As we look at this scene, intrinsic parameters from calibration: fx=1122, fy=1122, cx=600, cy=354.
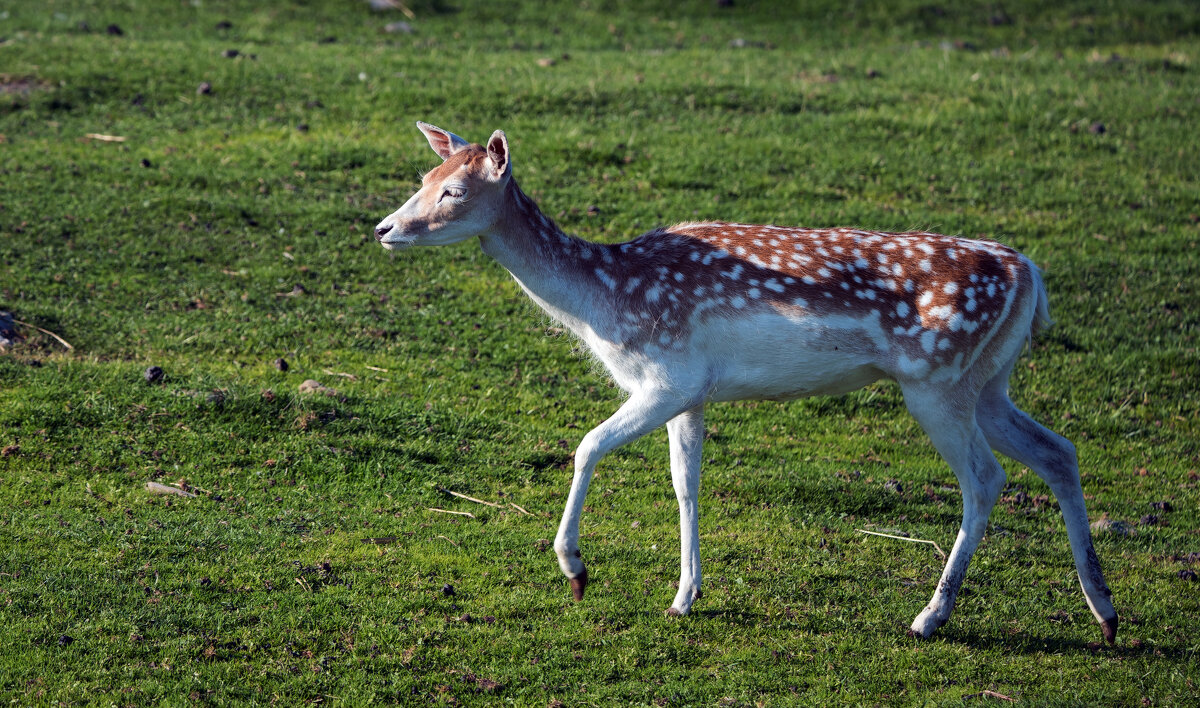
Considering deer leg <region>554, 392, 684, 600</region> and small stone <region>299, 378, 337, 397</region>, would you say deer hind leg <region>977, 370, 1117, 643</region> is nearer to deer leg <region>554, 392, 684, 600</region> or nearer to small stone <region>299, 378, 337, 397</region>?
deer leg <region>554, 392, 684, 600</region>

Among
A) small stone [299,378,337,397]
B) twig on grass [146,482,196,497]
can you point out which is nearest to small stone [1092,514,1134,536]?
small stone [299,378,337,397]

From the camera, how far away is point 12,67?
16.1 m

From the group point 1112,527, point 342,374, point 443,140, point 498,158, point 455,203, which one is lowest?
point 342,374

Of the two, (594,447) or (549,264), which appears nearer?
(594,447)

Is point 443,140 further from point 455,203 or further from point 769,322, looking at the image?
point 769,322

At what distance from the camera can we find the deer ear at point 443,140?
24.8 feet

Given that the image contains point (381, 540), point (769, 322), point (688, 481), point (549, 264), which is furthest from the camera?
point (381, 540)

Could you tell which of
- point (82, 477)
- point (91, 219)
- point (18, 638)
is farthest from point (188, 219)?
point (18, 638)

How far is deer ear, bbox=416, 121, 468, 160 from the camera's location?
757cm

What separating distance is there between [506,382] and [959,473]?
4.81 m

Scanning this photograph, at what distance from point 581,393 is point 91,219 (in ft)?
19.7

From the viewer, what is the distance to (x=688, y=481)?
7.68 m

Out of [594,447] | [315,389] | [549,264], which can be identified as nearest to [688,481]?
[594,447]

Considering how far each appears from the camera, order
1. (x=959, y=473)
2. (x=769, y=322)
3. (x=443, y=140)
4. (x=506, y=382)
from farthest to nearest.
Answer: (x=506, y=382) → (x=443, y=140) → (x=959, y=473) → (x=769, y=322)
